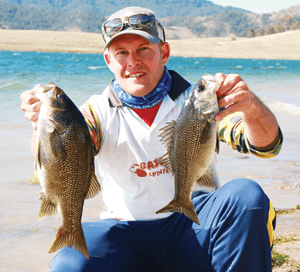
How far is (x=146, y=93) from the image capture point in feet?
10.5

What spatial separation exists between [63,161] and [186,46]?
86.5 metres

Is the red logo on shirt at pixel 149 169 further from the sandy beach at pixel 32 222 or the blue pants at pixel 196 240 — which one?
the sandy beach at pixel 32 222

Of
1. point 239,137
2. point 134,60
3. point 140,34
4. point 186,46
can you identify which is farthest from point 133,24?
point 186,46

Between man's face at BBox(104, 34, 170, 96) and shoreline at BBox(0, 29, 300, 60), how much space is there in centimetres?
7221

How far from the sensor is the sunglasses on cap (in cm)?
311

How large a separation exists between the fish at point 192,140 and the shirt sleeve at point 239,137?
657mm

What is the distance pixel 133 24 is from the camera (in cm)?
311

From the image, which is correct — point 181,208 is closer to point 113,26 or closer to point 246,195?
point 246,195

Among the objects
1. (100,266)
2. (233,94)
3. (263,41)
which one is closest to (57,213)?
(100,266)

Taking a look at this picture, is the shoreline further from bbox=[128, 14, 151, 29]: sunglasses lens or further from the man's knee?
the man's knee

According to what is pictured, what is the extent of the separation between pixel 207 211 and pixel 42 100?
152 cm

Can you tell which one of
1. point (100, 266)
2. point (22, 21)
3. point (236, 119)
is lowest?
point (22, 21)

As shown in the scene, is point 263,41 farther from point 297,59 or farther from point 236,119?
point 236,119

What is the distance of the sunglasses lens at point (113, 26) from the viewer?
10.2 ft
